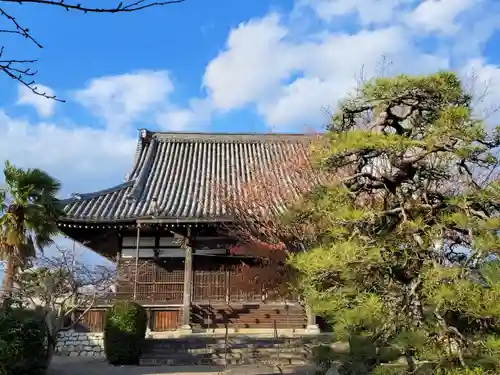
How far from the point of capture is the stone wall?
1628 centimetres

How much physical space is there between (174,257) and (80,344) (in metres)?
3.82

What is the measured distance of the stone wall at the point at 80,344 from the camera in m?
16.3

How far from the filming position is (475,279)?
5.30 metres

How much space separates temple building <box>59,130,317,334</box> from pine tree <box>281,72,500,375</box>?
9886mm

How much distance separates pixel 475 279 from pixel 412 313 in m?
0.77

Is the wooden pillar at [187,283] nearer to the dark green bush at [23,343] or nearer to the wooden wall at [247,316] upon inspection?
the wooden wall at [247,316]

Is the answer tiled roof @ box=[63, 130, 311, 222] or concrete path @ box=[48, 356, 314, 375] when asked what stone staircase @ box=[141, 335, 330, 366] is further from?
tiled roof @ box=[63, 130, 311, 222]

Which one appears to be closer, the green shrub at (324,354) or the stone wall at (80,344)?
the green shrub at (324,354)

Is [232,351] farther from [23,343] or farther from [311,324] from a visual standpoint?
[23,343]

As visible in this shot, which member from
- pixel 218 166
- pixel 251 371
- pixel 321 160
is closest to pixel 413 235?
pixel 321 160

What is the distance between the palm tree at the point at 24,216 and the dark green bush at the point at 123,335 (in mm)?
2620

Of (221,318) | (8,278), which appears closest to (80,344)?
(221,318)

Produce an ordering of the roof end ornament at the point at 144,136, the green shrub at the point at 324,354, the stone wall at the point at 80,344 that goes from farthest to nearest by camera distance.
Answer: the roof end ornament at the point at 144,136
the stone wall at the point at 80,344
the green shrub at the point at 324,354

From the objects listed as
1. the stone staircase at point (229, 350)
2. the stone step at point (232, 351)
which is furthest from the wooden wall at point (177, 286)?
the stone step at point (232, 351)
